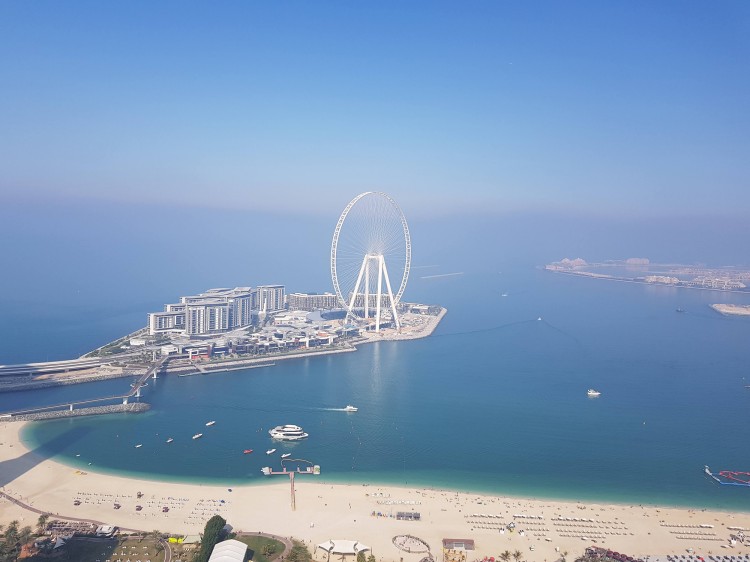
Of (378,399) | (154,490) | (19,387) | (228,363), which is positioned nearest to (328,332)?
(228,363)

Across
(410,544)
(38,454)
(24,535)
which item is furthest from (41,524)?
(410,544)

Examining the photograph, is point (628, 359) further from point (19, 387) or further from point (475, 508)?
point (19, 387)

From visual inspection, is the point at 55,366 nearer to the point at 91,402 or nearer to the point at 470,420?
the point at 91,402

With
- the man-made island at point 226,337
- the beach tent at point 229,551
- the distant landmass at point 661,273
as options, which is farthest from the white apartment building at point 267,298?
the distant landmass at point 661,273

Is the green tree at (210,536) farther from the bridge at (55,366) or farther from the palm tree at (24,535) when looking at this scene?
the bridge at (55,366)

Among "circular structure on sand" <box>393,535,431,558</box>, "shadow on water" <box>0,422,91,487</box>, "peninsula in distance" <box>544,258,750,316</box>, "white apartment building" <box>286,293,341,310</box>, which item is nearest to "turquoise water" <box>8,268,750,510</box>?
"shadow on water" <box>0,422,91,487</box>

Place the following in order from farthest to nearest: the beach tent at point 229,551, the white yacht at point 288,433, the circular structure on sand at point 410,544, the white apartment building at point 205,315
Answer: the white apartment building at point 205,315 < the white yacht at point 288,433 < the circular structure on sand at point 410,544 < the beach tent at point 229,551

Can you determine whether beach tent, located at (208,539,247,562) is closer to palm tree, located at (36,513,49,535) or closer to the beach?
the beach
